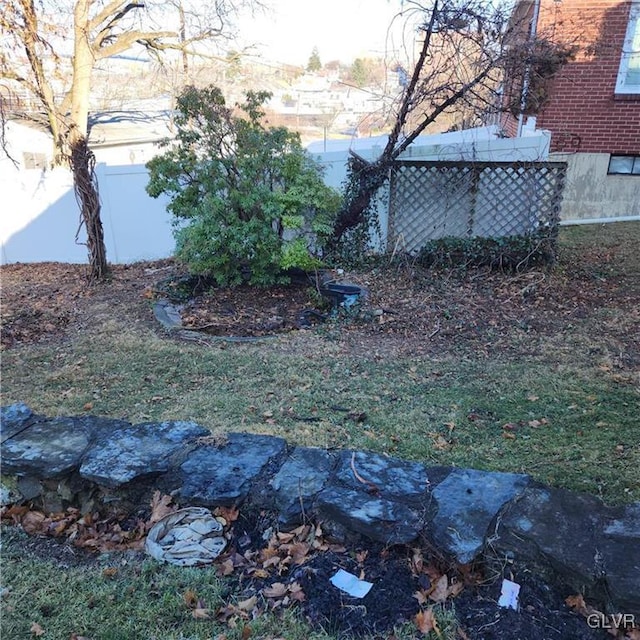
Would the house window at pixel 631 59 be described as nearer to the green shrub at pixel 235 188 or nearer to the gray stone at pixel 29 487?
the green shrub at pixel 235 188

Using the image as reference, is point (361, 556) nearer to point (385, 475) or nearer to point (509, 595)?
point (385, 475)

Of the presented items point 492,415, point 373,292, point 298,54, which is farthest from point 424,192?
point 298,54

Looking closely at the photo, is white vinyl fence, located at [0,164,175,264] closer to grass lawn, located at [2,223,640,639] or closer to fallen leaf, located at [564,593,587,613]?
grass lawn, located at [2,223,640,639]

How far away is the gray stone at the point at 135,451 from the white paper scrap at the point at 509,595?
173 cm

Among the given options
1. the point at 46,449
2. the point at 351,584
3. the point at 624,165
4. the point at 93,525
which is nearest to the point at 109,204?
the point at 46,449

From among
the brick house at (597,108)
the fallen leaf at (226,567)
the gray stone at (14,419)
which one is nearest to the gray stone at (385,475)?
the fallen leaf at (226,567)

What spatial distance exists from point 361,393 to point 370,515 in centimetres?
152

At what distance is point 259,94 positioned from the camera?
5953mm

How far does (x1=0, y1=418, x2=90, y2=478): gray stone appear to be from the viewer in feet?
9.27

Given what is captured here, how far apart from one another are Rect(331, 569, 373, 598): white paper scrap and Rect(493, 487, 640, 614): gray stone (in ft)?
1.84

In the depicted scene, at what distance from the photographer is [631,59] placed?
927 centimetres

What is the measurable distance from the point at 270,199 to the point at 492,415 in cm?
357

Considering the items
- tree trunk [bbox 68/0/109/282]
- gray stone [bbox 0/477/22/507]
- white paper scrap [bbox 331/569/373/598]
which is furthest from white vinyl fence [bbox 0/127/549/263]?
white paper scrap [bbox 331/569/373/598]

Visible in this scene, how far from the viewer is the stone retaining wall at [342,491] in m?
2.06
